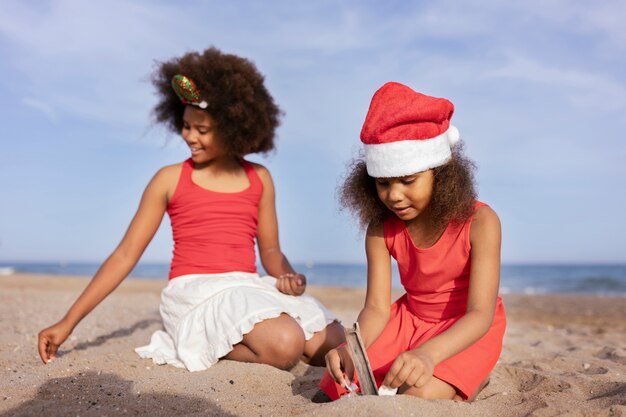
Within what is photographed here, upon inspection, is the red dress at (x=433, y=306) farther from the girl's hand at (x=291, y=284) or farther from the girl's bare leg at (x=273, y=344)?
the girl's hand at (x=291, y=284)

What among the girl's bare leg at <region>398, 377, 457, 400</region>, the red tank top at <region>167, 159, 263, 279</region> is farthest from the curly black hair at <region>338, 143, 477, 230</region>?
the red tank top at <region>167, 159, 263, 279</region>

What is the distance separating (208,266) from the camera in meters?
3.84

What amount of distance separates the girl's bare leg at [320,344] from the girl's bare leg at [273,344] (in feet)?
0.73

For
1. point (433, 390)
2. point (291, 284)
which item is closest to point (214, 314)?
point (291, 284)

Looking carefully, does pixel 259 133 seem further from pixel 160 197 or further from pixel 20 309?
pixel 20 309

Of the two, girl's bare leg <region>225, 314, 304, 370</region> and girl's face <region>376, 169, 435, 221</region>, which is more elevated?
girl's face <region>376, 169, 435, 221</region>

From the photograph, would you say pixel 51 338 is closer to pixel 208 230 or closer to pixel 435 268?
pixel 208 230

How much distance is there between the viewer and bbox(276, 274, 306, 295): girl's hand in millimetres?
3742

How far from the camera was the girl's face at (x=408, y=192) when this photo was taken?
269cm

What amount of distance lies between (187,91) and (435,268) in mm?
2168

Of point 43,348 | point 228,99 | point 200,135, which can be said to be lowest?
point 43,348

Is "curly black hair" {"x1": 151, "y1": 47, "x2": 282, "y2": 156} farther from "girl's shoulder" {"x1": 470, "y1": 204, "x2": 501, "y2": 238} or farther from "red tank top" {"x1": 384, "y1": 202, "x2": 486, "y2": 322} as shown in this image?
"girl's shoulder" {"x1": 470, "y1": 204, "x2": 501, "y2": 238}

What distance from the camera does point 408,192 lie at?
2.70m

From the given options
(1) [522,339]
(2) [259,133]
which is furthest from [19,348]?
(1) [522,339]
